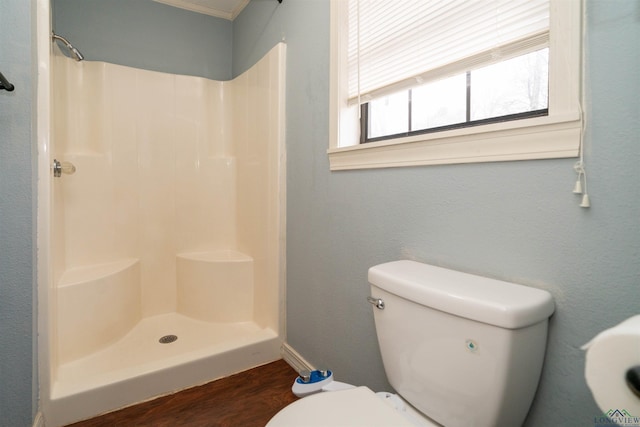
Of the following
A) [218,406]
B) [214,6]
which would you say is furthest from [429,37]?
[214,6]

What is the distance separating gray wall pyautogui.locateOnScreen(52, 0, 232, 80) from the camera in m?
1.91

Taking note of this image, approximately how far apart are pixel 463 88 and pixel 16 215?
1561mm

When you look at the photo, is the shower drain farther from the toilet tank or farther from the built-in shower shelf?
the toilet tank

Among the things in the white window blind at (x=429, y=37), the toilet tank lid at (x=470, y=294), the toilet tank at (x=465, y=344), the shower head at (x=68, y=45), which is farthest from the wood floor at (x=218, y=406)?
the shower head at (x=68, y=45)

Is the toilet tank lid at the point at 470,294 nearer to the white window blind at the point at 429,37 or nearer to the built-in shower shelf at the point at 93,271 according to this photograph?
the white window blind at the point at 429,37

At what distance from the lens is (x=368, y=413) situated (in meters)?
0.70

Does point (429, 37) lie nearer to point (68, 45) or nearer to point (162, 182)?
point (68, 45)

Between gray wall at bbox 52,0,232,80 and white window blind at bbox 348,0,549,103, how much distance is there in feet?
4.96

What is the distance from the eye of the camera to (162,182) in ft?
6.93

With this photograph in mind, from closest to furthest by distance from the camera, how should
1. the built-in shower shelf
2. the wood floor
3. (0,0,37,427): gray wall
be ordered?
(0,0,37,427): gray wall → the wood floor → the built-in shower shelf

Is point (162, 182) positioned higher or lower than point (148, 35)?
lower

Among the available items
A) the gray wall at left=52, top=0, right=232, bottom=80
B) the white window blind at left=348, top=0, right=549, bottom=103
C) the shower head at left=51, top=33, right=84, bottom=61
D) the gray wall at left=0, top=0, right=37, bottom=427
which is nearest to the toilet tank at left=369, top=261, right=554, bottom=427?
the white window blind at left=348, top=0, right=549, bottom=103

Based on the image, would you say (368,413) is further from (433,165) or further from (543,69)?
(543,69)

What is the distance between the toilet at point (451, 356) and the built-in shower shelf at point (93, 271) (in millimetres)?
1456
